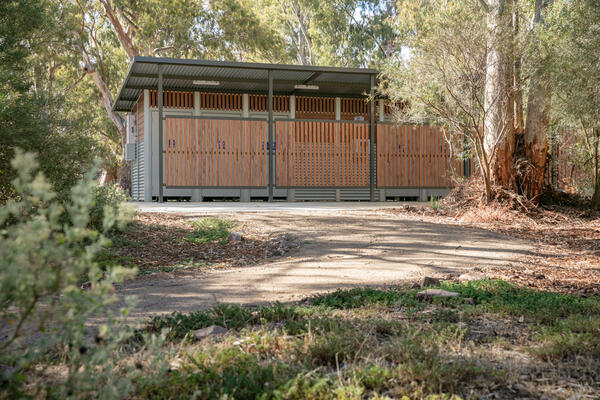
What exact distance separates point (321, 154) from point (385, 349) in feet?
48.2

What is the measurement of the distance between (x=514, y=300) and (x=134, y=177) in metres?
19.1

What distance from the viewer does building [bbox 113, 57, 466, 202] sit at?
1667 cm

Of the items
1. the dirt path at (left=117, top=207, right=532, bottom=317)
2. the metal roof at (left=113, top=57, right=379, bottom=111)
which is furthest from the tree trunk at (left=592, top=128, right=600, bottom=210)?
the metal roof at (left=113, top=57, right=379, bottom=111)

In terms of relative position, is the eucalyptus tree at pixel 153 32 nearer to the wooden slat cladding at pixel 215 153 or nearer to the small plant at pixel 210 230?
the wooden slat cladding at pixel 215 153

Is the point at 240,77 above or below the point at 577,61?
above

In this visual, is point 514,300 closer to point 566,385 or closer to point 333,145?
point 566,385

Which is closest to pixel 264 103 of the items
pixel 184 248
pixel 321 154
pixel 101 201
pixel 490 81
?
pixel 321 154

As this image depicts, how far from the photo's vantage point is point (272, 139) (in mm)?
17219

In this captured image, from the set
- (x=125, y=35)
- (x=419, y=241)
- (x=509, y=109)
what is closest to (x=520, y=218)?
(x=509, y=109)

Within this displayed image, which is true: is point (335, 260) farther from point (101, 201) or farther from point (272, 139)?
point (272, 139)

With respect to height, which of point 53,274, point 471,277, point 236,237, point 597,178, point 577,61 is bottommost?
point 471,277

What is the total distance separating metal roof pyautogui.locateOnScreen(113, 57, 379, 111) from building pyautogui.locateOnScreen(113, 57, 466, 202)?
0.03m

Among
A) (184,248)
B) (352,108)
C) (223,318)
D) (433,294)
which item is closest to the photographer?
(223,318)

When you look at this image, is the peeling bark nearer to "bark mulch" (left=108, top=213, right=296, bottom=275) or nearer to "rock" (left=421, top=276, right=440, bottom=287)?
"bark mulch" (left=108, top=213, right=296, bottom=275)
